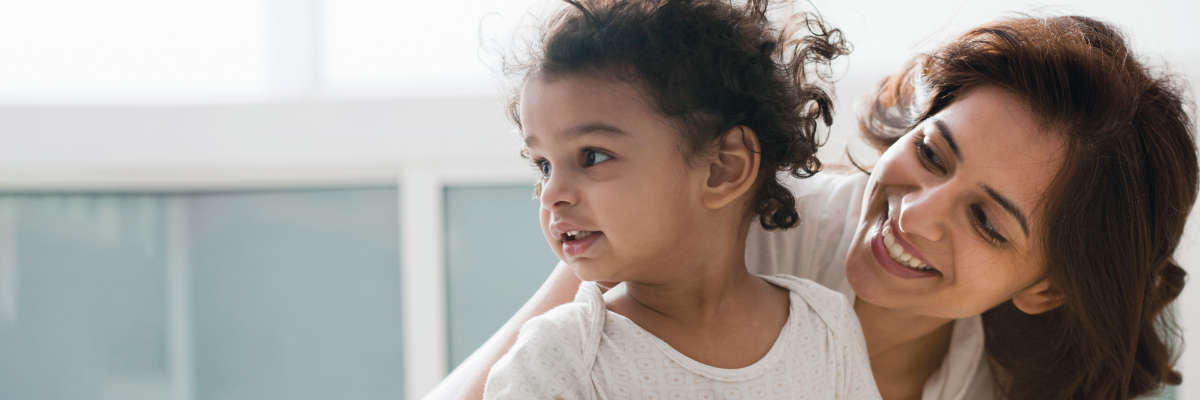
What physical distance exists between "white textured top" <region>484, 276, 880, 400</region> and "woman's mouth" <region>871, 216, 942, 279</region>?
12 centimetres

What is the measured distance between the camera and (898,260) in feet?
3.78

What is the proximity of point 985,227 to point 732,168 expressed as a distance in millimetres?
306

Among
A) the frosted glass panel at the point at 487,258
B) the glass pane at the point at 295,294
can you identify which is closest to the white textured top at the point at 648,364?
the frosted glass panel at the point at 487,258

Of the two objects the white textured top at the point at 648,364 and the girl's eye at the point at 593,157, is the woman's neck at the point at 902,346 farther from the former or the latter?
the girl's eye at the point at 593,157

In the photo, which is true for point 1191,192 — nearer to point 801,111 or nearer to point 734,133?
point 801,111

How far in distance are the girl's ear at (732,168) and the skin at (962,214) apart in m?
0.21

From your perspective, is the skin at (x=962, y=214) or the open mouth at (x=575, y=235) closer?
the open mouth at (x=575, y=235)

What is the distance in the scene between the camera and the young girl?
939 mm

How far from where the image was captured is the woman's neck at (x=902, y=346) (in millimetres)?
1331

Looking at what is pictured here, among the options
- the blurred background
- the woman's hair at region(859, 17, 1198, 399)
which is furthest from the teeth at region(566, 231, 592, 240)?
the blurred background

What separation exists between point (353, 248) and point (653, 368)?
4.21ft

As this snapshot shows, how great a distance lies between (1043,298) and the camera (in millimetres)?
1231

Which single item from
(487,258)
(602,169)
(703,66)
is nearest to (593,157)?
(602,169)

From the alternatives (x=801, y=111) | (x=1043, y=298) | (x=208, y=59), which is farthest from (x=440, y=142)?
(x=1043, y=298)
